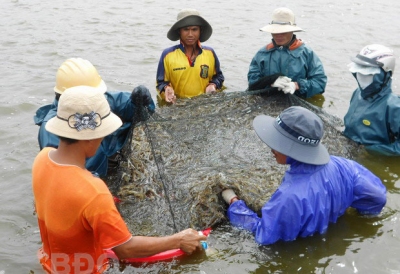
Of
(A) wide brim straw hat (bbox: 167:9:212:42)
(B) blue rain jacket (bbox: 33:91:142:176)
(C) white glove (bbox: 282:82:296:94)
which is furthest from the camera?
(A) wide brim straw hat (bbox: 167:9:212:42)

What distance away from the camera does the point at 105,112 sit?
9.43 feet

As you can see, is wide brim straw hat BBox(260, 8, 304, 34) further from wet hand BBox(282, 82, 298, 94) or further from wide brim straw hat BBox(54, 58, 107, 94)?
wide brim straw hat BBox(54, 58, 107, 94)

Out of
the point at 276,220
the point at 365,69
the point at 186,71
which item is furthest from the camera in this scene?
the point at 186,71

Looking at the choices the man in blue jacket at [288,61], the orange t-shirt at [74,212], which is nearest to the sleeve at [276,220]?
the orange t-shirt at [74,212]

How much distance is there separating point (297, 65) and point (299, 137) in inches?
113

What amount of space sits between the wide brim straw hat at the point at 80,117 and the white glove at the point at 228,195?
6.08 feet

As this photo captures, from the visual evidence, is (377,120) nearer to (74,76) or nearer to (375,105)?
(375,105)

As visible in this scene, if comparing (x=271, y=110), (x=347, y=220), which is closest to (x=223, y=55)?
(x=271, y=110)

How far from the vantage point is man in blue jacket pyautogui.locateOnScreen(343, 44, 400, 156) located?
5.12 metres

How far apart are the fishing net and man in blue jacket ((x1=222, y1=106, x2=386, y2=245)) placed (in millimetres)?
476

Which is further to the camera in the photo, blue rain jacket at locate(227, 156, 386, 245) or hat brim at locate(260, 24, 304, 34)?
hat brim at locate(260, 24, 304, 34)

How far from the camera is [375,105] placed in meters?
5.35

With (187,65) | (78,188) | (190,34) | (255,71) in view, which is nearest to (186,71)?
(187,65)

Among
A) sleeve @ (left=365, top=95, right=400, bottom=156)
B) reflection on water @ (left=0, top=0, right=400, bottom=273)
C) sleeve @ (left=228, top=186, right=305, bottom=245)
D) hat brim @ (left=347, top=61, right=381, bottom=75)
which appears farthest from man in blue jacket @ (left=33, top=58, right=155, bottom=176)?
sleeve @ (left=365, top=95, right=400, bottom=156)
